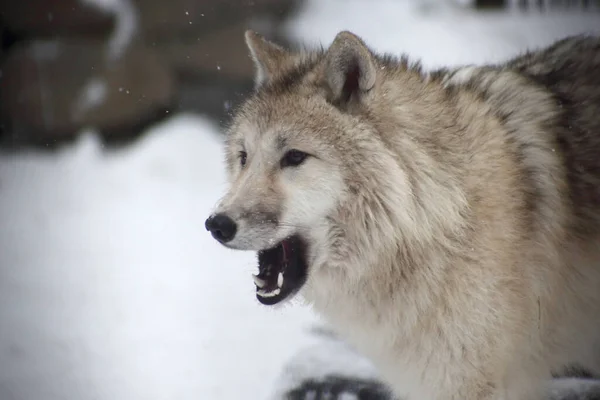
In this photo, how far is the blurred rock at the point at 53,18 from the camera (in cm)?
685

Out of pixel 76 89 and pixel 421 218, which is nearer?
pixel 421 218

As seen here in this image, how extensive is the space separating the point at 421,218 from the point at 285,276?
56 cm

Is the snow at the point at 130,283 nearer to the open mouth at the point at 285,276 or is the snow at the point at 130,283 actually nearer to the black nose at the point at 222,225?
the open mouth at the point at 285,276

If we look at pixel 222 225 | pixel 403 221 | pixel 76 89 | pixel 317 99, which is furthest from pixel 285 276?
pixel 76 89

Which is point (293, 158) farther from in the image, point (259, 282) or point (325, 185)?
point (259, 282)

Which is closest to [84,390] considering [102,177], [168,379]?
[168,379]

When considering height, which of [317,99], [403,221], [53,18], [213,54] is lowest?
[403,221]

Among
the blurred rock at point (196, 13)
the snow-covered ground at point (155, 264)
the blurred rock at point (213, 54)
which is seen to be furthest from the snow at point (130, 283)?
the blurred rock at point (196, 13)

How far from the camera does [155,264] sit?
17.3ft

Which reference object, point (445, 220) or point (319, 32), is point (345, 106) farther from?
point (319, 32)

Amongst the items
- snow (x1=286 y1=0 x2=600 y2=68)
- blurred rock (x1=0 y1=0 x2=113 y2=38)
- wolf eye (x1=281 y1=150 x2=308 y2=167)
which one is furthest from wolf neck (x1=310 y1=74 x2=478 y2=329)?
blurred rock (x1=0 y1=0 x2=113 y2=38)

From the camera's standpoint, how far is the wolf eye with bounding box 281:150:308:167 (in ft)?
7.79

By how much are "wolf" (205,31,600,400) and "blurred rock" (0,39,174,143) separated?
4467mm

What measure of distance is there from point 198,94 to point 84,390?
378cm
